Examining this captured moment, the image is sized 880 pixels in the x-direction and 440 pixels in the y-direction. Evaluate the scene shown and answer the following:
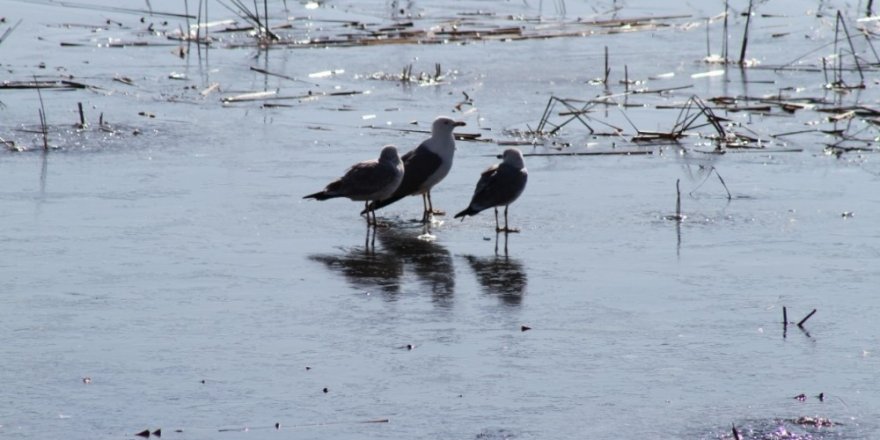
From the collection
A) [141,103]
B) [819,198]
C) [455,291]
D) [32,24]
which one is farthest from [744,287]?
[32,24]

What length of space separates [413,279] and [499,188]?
158cm

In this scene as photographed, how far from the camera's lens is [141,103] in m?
13.7

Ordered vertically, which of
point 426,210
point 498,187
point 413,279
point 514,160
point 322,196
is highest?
point 514,160

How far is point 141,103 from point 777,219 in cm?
656

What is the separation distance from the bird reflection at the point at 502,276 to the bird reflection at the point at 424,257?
0.52 feet

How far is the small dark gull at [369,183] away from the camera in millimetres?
9648

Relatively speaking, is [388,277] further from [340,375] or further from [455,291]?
[340,375]

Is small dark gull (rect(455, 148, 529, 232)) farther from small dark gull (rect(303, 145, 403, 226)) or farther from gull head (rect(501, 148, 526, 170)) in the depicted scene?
small dark gull (rect(303, 145, 403, 226))

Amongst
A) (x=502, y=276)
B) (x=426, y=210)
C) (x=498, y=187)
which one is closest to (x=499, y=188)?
(x=498, y=187)

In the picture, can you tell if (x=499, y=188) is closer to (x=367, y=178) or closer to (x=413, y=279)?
(x=367, y=178)

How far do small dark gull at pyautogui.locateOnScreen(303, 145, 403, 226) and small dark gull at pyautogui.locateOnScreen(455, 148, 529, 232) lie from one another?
541 mm

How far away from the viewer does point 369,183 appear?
968 centimetres

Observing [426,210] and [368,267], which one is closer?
[368,267]

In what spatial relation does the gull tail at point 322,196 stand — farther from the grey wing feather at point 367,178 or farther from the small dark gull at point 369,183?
the grey wing feather at point 367,178
